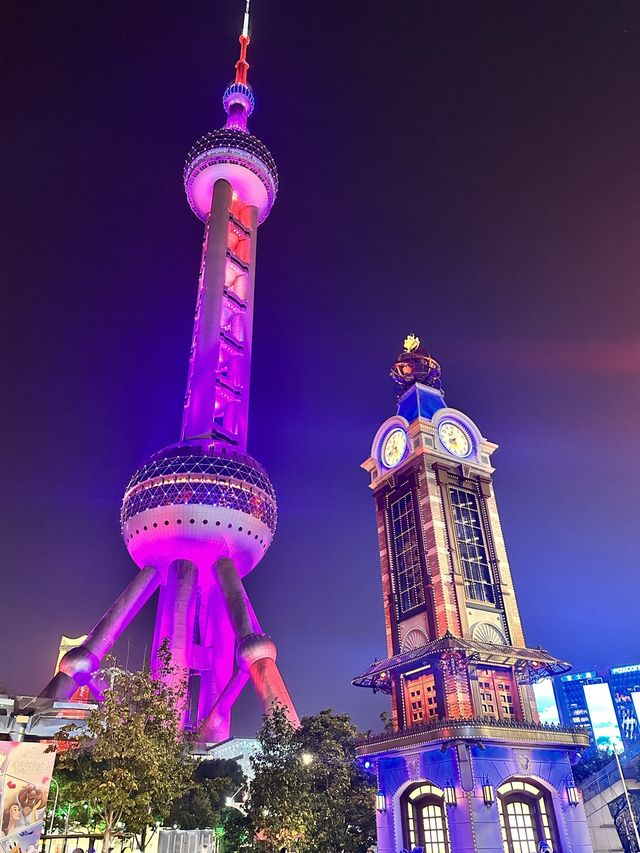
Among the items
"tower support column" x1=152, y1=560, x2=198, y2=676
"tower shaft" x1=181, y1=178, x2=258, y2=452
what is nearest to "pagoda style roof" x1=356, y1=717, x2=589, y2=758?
"tower support column" x1=152, y1=560, x2=198, y2=676

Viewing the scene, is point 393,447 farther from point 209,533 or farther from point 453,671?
point 209,533

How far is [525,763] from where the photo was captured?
38.6 metres

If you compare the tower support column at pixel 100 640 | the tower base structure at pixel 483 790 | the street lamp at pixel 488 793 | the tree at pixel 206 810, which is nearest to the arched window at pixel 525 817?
the tower base structure at pixel 483 790

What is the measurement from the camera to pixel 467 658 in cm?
4100

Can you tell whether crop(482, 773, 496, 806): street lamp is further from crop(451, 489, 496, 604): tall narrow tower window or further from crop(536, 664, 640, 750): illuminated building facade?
crop(536, 664, 640, 750): illuminated building facade

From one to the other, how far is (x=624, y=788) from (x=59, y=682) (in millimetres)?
50207

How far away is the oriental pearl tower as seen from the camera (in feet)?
223

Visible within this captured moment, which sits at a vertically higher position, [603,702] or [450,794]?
[603,702]

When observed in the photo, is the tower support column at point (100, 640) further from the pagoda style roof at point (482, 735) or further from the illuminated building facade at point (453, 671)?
the pagoda style roof at point (482, 735)

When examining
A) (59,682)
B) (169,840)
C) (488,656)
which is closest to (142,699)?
(169,840)

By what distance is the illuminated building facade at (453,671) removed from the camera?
37500 mm

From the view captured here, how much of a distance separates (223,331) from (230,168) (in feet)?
87.2

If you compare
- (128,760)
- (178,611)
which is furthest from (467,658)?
(178,611)

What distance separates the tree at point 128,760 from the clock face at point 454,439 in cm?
2779
